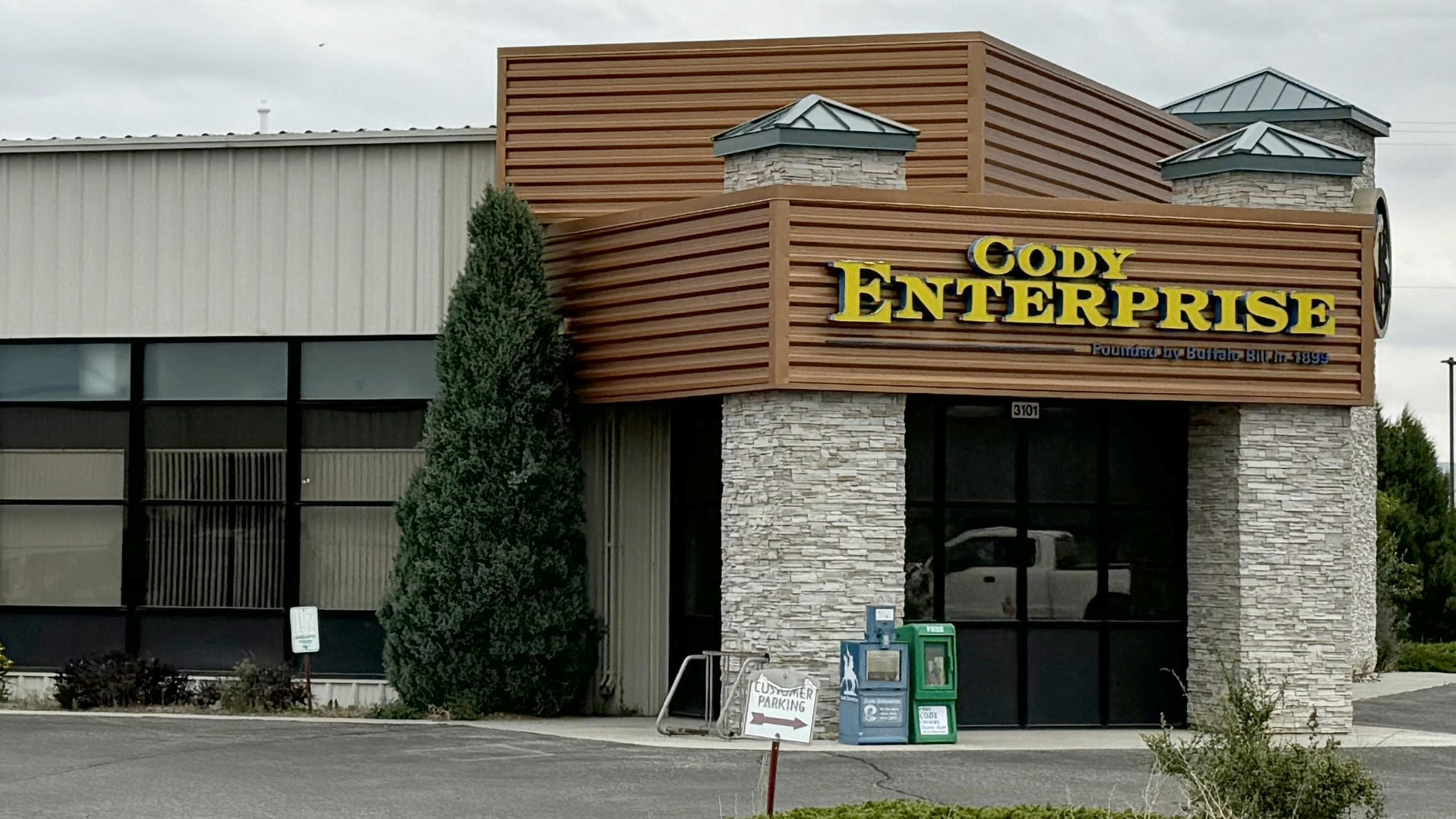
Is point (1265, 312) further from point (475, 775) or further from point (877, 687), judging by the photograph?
point (475, 775)

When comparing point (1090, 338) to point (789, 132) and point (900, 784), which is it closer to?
point (789, 132)

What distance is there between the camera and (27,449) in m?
22.7

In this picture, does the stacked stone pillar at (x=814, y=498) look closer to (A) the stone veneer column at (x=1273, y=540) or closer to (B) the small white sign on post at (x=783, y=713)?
(A) the stone veneer column at (x=1273, y=540)

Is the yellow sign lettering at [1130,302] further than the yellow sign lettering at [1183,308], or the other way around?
the yellow sign lettering at [1183,308]

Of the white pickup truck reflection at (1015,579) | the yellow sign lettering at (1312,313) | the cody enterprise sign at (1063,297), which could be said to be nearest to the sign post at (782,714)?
the cody enterprise sign at (1063,297)

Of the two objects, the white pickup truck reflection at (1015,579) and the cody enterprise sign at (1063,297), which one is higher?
the cody enterprise sign at (1063,297)

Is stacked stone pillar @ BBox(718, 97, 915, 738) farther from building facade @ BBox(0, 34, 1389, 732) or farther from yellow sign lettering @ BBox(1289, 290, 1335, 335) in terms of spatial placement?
yellow sign lettering @ BBox(1289, 290, 1335, 335)

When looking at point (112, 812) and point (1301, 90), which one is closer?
point (112, 812)

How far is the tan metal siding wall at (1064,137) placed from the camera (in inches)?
834

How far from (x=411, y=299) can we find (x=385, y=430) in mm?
1484

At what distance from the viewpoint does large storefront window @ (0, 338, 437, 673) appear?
22062mm

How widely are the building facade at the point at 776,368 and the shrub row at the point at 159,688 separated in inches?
36.3

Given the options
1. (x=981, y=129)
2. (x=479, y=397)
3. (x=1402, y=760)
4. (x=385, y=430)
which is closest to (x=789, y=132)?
(x=981, y=129)

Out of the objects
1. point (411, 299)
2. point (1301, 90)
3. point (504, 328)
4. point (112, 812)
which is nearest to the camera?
point (112, 812)
